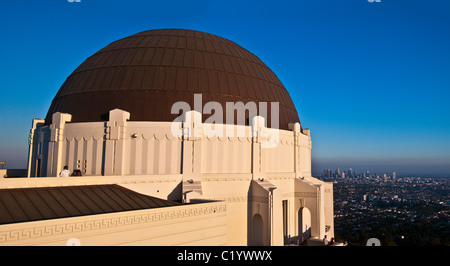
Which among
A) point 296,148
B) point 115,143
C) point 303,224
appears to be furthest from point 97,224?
point 303,224

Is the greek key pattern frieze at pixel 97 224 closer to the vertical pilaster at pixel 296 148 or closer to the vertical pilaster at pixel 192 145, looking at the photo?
the vertical pilaster at pixel 192 145

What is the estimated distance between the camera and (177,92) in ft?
65.7

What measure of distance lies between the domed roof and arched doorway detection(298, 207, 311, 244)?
6.65 meters

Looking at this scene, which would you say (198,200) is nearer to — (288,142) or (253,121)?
(253,121)

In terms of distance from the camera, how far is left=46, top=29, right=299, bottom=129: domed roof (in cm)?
1964

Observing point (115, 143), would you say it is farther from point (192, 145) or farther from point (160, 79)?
point (160, 79)

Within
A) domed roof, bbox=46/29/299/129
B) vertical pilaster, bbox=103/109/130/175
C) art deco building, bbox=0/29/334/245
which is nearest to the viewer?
art deco building, bbox=0/29/334/245

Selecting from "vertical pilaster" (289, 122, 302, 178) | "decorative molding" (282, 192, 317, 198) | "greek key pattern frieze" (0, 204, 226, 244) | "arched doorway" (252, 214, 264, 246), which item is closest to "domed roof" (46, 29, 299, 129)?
"vertical pilaster" (289, 122, 302, 178)

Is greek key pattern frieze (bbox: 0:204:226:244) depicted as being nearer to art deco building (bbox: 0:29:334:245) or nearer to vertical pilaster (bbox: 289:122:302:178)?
art deco building (bbox: 0:29:334:245)

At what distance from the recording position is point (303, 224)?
23781mm

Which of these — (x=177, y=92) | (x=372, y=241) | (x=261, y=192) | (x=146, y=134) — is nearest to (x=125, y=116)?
(x=146, y=134)

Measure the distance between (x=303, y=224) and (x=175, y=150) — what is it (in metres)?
11.9

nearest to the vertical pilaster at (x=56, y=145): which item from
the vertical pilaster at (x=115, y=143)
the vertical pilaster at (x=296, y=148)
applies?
the vertical pilaster at (x=115, y=143)

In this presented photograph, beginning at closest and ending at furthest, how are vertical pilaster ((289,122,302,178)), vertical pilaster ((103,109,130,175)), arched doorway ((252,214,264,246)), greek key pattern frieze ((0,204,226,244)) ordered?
greek key pattern frieze ((0,204,226,244)) < vertical pilaster ((103,109,130,175)) < arched doorway ((252,214,264,246)) < vertical pilaster ((289,122,302,178))
